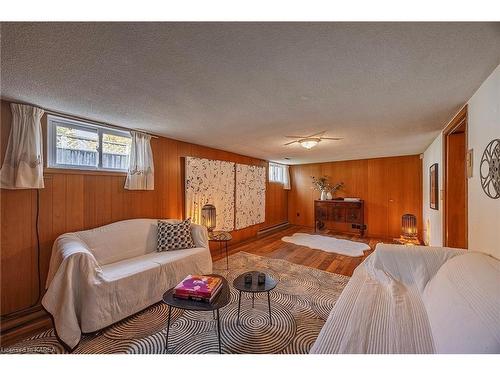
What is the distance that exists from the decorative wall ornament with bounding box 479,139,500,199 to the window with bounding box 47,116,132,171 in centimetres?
375

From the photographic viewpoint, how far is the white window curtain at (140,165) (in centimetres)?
293

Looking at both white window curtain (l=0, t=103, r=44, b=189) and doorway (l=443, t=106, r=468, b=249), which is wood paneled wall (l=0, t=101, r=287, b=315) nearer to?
white window curtain (l=0, t=103, r=44, b=189)

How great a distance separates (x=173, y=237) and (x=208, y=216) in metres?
1.02

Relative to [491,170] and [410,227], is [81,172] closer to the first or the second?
[491,170]

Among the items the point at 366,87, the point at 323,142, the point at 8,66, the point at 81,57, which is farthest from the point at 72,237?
the point at 323,142

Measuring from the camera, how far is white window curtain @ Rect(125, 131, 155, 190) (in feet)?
9.61

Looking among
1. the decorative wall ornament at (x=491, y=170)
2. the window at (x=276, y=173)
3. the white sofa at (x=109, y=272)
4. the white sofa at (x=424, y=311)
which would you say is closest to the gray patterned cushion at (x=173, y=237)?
the white sofa at (x=109, y=272)

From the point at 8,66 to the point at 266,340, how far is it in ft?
8.89

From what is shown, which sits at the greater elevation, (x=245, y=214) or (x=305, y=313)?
(x=245, y=214)

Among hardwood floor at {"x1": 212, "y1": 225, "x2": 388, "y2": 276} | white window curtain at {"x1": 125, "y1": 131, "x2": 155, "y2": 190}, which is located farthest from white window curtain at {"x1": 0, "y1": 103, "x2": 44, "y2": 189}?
hardwood floor at {"x1": 212, "y1": 225, "x2": 388, "y2": 276}

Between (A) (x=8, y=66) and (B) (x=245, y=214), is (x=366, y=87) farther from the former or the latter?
(B) (x=245, y=214)

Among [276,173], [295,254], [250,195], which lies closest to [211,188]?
[250,195]

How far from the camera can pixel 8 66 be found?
4.58 feet

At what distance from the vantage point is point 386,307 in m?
1.46
